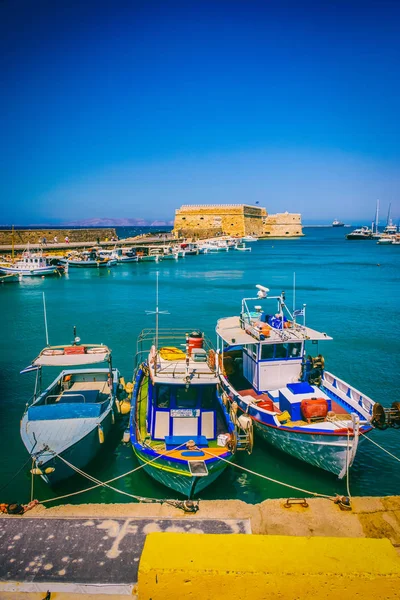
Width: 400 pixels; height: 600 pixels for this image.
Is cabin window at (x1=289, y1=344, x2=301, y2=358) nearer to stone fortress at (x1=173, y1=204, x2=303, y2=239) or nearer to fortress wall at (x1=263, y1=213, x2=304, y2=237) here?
stone fortress at (x1=173, y1=204, x2=303, y2=239)

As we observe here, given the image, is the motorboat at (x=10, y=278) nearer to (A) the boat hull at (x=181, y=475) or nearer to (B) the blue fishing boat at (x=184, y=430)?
(B) the blue fishing boat at (x=184, y=430)

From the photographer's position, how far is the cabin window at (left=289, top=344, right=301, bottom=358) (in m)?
12.9

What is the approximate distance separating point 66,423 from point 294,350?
23.2 feet

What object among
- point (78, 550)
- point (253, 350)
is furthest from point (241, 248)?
point (78, 550)

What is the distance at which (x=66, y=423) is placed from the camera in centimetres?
1062

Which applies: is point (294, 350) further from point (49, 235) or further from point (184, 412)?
point (49, 235)

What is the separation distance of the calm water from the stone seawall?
22.1 m

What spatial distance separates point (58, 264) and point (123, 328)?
37.6m

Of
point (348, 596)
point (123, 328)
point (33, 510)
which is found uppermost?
point (348, 596)

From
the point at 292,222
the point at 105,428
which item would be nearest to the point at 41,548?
the point at 105,428

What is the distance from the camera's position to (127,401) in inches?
559

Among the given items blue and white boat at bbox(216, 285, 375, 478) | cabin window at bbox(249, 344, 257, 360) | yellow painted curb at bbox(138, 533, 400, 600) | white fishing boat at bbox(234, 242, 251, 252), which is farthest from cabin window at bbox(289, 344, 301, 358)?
white fishing boat at bbox(234, 242, 251, 252)

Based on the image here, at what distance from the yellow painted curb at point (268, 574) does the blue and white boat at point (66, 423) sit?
6.78 m

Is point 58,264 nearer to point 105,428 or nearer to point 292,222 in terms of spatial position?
point 105,428
